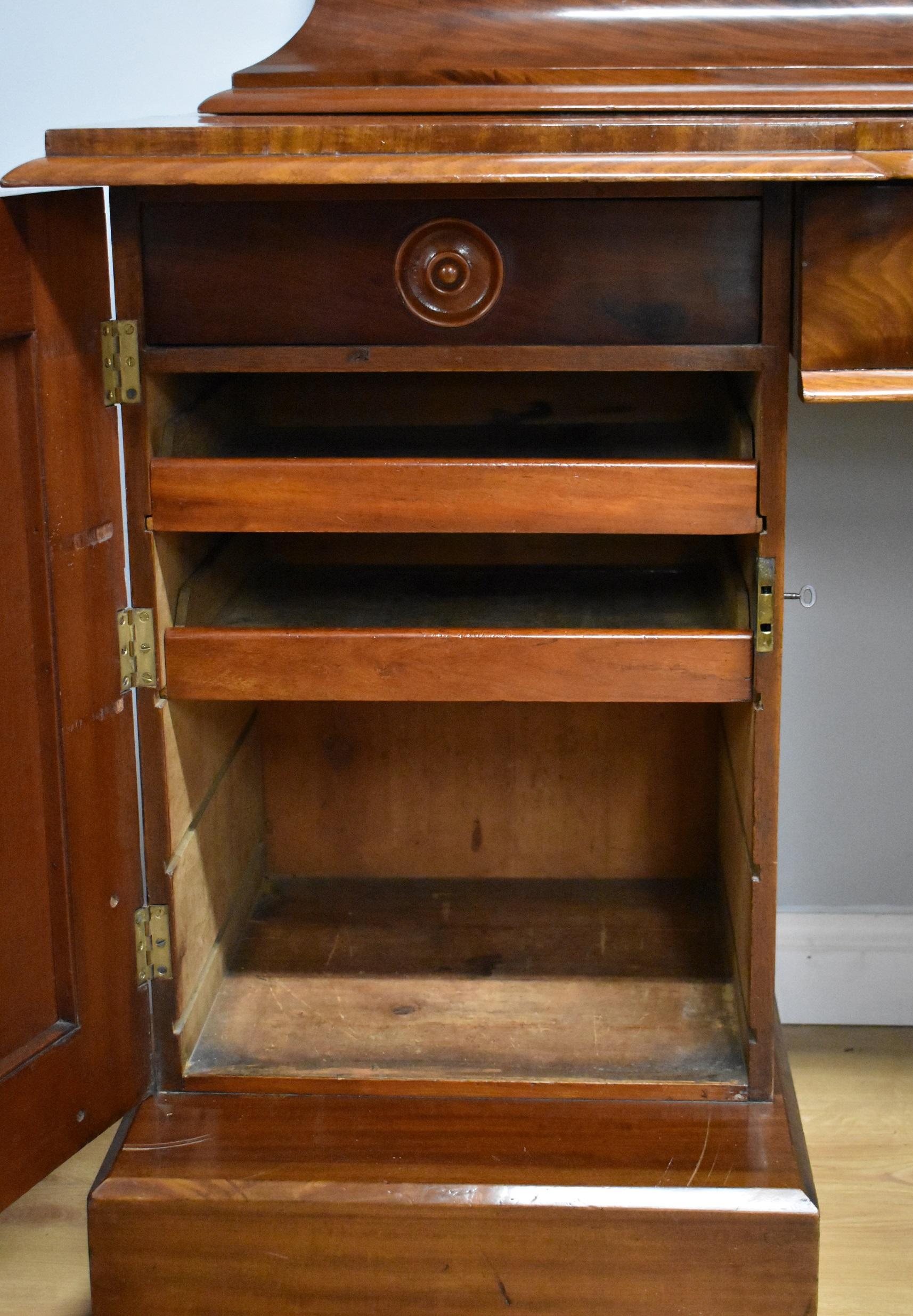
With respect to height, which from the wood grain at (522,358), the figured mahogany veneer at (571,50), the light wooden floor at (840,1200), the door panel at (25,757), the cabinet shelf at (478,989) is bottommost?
the light wooden floor at (840,1200)

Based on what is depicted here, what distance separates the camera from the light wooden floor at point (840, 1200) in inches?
64.6

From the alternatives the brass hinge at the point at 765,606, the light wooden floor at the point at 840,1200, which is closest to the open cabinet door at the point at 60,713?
the light wooden floor at the point at 840,1200

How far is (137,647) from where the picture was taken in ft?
4.92

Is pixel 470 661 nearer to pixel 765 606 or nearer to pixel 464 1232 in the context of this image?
pixel 765 606

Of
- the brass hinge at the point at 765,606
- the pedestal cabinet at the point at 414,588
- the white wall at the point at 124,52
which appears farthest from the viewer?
the white wall at the point at 124,52

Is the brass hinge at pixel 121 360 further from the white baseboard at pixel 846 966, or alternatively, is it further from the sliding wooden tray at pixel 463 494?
the white baseboard at pixel 846 966

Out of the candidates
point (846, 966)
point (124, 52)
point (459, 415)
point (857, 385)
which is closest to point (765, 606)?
point (857, 385)

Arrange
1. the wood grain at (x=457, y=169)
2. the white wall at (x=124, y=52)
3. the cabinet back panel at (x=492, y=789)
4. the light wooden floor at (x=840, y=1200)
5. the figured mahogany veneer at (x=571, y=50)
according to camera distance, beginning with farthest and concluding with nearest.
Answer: the cabinet back panel at (x=492, y=789) < the white wall at (x=124, y=52) < the light wooden floor at (x=840, y=1200) < the figured mahogany veneer at (x=571, y=50) < the wood grain at (x=457, y=169)

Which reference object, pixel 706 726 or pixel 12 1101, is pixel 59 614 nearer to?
pixel 12 1101

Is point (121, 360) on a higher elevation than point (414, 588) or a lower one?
higher

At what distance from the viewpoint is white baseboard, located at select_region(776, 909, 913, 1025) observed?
2133 mm

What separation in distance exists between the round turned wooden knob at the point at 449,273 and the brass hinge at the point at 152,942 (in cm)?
69

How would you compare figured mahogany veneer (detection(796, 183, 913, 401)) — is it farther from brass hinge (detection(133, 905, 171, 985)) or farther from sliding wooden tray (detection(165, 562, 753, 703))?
brass hinge (detection(133, 905, 171, 985))

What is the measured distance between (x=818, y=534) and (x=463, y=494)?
0.75 m
